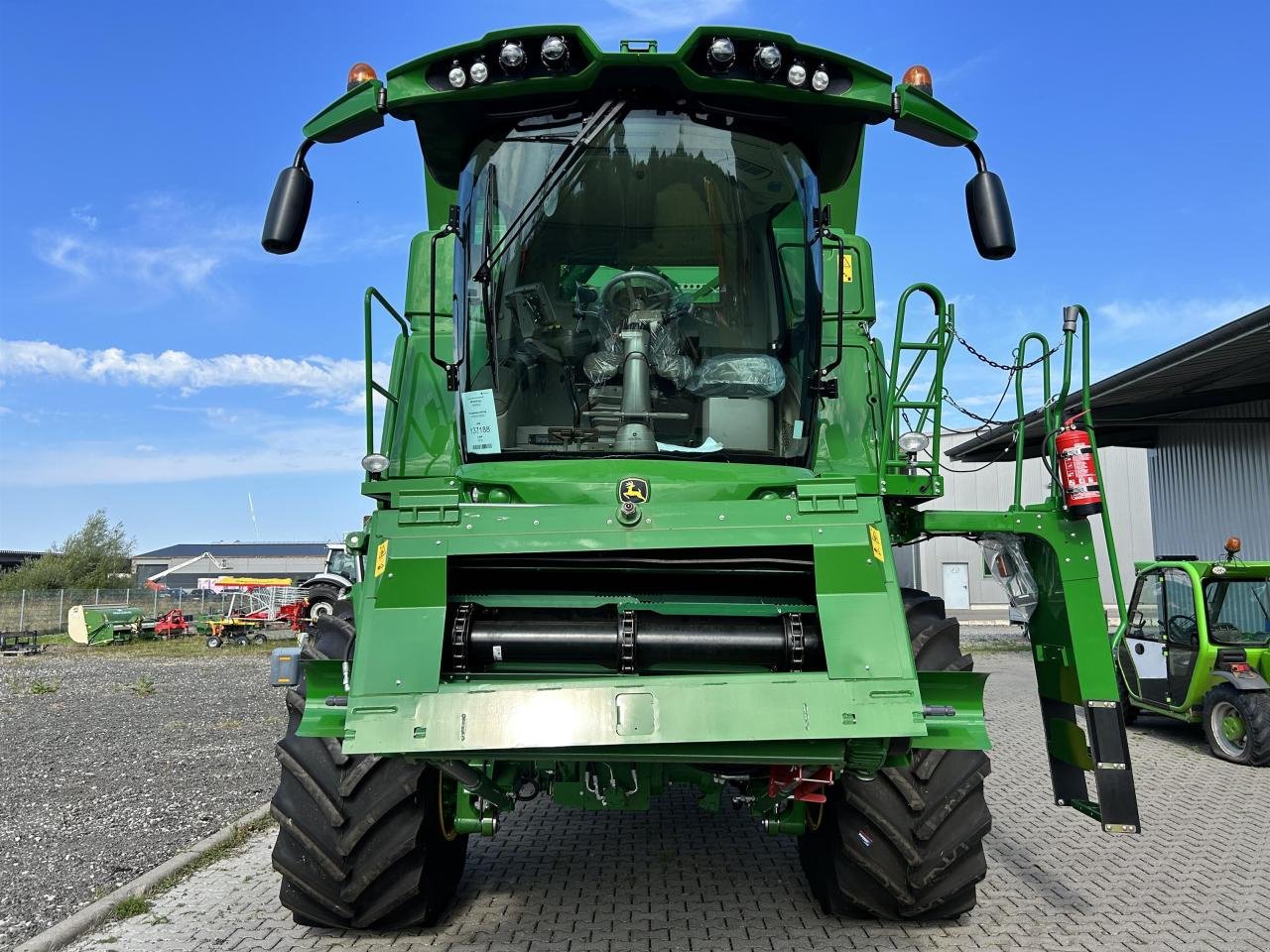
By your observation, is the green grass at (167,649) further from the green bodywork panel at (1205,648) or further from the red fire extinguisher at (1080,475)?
the red fire extinguisher at (1080,475)

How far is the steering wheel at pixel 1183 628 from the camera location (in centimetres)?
935

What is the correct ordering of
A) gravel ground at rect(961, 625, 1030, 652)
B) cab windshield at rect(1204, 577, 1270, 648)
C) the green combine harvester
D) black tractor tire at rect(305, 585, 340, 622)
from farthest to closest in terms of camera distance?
black tractor tire at rect(305, 585, 340, 622), gravel ground at rect(961, 625, 1030, 652), cab windshield at rect(1204, 577, 1270, 648), the green combine harvester

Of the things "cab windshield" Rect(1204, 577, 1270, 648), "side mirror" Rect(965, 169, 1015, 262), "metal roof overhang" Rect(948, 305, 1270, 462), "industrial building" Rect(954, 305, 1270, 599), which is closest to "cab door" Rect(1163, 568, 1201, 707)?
"cab windshield" Rect(1204, 577, 1270, 648)

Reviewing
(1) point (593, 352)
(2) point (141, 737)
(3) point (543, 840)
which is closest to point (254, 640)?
(2) point (141, 737)

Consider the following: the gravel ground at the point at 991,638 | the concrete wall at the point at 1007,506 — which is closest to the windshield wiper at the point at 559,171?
the gravel ground at the point at 991,638

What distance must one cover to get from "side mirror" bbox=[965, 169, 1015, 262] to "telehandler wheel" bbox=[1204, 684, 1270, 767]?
6.49 metres

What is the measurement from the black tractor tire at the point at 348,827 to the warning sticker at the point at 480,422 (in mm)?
1002

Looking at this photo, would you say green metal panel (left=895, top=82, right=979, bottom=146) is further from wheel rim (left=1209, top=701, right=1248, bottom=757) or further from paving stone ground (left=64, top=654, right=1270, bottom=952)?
wheel rim (left=1209, top=701, right=1248, bottom=757)

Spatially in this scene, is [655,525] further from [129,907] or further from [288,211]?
[129,907]

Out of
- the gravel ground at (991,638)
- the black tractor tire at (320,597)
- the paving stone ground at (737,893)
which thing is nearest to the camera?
the paving stone ground at (737,893)

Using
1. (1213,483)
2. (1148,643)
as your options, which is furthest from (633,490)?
(1213,483)

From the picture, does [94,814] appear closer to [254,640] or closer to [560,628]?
[560,628]

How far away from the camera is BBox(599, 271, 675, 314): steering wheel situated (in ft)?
14.1

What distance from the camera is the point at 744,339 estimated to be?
4.35 meters
